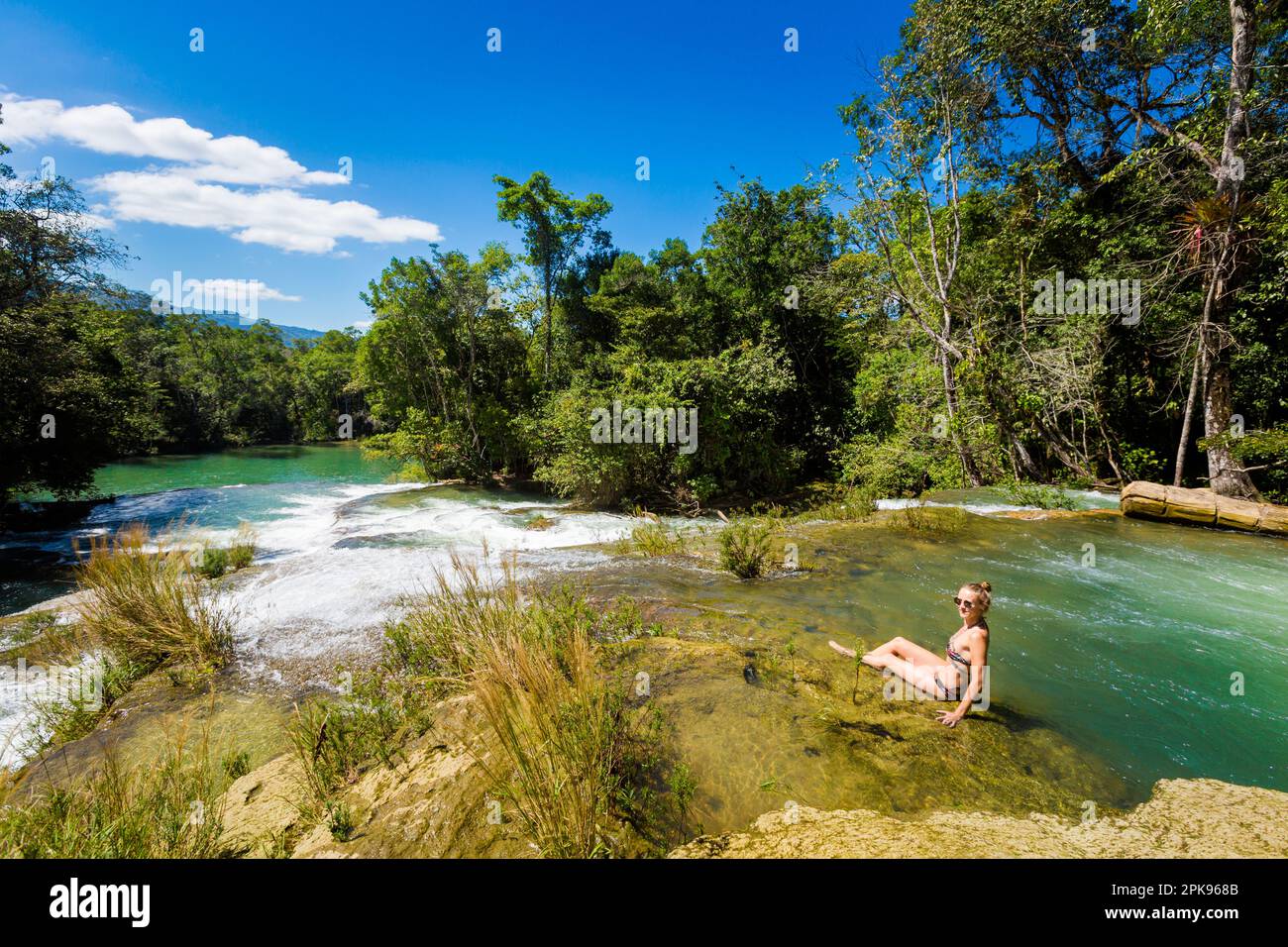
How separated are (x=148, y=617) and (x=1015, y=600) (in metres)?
9.92

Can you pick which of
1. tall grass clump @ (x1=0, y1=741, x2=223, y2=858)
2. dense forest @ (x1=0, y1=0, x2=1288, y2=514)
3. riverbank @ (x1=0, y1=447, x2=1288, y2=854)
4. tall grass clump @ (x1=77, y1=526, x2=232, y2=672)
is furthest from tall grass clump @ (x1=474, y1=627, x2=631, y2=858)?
dense forest @ (x1=0, y1=0, x2=1288, y2=514)

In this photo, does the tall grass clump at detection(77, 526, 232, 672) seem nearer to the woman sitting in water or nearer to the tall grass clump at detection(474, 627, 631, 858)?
the tall grass clump at detection(474, 627, 631, 858)

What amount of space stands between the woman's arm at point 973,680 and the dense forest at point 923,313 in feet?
33.7

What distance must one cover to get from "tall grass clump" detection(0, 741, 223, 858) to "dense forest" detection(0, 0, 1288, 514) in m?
11.9

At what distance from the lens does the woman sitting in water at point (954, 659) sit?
3752 millimetres

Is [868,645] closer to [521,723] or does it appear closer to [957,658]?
[957,658]

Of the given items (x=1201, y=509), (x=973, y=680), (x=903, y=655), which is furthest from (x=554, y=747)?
(x=1201, y=509)

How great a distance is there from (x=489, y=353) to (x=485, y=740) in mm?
21536

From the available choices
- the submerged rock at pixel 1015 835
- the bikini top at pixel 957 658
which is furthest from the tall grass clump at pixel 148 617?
the bikini top at pixel 957 658

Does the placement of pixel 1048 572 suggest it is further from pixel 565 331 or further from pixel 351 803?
pixel 565 331

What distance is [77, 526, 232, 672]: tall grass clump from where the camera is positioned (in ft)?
15.6

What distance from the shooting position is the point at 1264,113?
33.6 ft

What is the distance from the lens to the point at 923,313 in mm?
15133

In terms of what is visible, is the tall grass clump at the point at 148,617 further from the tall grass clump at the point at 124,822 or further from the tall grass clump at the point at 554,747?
the tall grass clump at the point at 554,747
